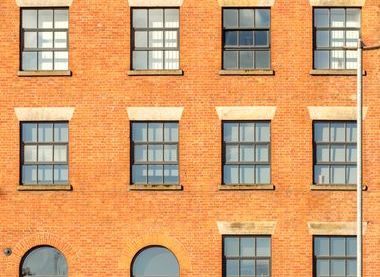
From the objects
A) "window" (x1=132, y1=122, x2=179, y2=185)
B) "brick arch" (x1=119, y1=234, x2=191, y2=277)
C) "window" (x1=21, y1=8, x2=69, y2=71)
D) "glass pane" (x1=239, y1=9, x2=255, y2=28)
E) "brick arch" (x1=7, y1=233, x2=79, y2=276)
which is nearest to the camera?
"brick arch" (x1=119, y1=234, x2=191, y2=277)

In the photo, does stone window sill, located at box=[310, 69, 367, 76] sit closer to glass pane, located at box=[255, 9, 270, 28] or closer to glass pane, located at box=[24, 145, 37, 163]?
glass pane, located at box=[255, 9, 270, 28]

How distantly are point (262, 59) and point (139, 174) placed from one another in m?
4.85

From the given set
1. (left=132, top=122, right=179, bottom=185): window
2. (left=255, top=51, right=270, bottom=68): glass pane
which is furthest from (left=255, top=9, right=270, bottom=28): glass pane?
(left=132, top=122, right=179, bottom=185): window

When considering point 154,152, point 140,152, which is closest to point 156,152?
point 154,152

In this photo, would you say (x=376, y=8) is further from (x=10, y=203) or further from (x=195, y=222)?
(x=10, y=203)

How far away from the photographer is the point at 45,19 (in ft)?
84.0

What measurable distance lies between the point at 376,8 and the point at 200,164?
6.76 meters

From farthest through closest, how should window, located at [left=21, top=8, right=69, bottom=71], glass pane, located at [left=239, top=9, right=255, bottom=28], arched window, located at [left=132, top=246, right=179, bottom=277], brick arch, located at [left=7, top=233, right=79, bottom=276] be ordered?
window, located at [left=21, top=8, right=69, bottom=71] < glass pane, located at [left=239, top=9, right=255, bottom=28] < arched window, located at [left=132, top=246, right=179, bottom=277] < brick arch, located at [left=7, top=233, right=79, bottom=276]

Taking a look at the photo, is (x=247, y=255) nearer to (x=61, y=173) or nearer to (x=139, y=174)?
(x=139, y=174)

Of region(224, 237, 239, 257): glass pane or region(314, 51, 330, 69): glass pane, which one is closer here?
region(224, 237, 239, 257): glass pane

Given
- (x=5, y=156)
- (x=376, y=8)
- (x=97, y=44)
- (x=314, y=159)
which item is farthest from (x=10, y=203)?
(x=376, y=8)

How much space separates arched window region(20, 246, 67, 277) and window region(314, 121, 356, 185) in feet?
25.3

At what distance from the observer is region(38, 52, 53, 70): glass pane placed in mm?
25562

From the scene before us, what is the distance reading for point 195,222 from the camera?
2491cm
